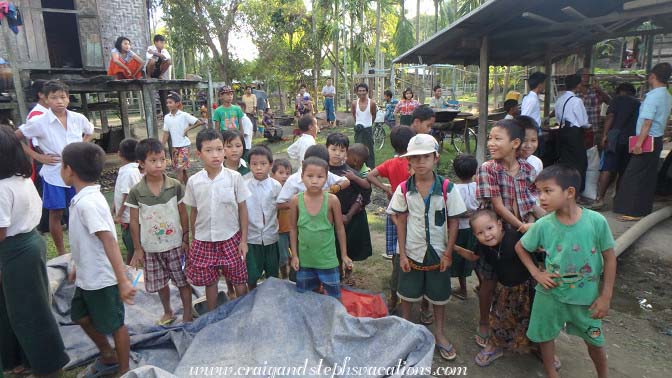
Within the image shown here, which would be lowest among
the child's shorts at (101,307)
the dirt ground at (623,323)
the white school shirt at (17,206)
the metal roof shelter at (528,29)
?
the dirt ground at (623,323)

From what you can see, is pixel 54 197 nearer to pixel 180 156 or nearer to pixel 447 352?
pixel 180 156

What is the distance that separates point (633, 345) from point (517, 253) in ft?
4.99

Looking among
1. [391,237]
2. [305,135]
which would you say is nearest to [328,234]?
[391,237]

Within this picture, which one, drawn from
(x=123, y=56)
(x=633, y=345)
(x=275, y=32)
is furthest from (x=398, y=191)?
(x=275, y=32)

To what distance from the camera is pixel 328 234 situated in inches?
127

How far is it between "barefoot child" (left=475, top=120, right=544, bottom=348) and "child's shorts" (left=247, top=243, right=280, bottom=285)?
66.5 inches

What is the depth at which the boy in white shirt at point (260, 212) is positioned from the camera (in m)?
3.54

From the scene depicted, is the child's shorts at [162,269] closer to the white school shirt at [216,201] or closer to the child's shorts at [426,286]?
the white school shirt at [216,201]

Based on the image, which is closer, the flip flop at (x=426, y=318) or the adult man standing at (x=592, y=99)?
the flip flop at (x=426, y=318)

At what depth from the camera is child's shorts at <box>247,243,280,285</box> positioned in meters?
3.55

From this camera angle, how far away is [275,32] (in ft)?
70.6

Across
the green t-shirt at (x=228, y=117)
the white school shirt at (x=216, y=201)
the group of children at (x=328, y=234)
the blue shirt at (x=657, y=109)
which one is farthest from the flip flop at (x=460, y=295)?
the green t-shirt at (x=228, y=117)

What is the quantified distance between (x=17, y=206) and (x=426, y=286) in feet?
8.73

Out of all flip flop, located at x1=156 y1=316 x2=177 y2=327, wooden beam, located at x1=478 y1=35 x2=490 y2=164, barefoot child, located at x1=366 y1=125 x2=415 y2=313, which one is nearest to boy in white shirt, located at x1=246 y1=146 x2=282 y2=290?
flip flop, located at x1=156 y1=316 x2=177 y2=327
